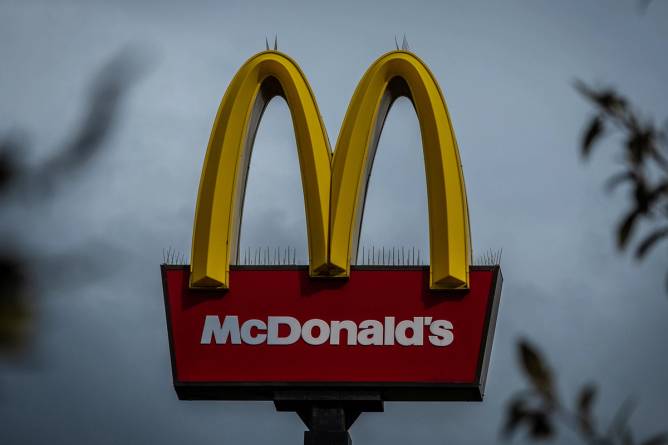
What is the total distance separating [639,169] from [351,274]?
16.0 m

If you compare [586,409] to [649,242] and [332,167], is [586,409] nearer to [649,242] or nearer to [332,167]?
[649,242]

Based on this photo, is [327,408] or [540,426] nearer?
[540,426]

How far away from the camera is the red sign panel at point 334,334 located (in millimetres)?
18594

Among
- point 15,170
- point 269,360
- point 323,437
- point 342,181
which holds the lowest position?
point 15,170

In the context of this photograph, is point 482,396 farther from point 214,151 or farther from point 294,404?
point 214,151

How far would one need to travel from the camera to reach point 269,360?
18.9 meters

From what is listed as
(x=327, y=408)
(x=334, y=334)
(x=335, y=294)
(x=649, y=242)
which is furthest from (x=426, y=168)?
(x=649, y=242)

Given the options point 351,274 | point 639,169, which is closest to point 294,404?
point 351,274

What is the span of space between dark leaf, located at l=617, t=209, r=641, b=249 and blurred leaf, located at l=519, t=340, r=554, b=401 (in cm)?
71

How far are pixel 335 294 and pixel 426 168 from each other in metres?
2.33

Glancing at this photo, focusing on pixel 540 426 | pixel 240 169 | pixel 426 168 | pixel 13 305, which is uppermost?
pixel 240 169

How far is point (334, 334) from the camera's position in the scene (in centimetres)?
1877

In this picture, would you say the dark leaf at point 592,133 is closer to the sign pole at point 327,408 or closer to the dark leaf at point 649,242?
the dark leaf at point 649,242

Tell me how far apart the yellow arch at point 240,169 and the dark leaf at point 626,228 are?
1564 cm
